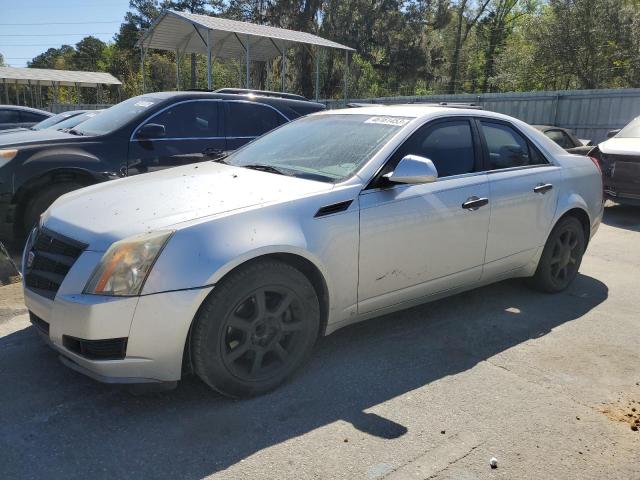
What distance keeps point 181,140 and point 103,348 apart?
407 cm

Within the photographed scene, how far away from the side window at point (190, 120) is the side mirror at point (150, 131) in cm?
19

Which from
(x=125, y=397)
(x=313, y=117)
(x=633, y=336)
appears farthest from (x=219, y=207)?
(x=633, y=336)

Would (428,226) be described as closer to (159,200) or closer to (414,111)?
(414,111)

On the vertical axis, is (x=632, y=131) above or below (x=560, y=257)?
above

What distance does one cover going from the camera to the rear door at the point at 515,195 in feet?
13.7

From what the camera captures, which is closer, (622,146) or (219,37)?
(622,146)

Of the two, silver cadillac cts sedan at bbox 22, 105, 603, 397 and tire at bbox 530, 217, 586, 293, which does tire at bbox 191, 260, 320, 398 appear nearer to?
silver cadillac cts sedan at bbox 22, 105, 603, 397

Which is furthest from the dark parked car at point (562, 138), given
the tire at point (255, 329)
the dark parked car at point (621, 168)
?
the tire at point (255, 329)

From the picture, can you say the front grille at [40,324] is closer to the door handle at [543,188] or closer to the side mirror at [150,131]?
the side mirror at [150,131]

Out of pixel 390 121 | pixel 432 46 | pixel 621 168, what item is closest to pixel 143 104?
pixel 390 121

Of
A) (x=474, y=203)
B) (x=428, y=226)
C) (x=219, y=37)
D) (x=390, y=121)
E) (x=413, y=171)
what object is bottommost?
(x=428, y=226)

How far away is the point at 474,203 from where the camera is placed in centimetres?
393

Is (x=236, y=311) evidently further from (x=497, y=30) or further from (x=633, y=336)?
(x=497, y=30)

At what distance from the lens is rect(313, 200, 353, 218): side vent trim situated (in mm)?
3153
